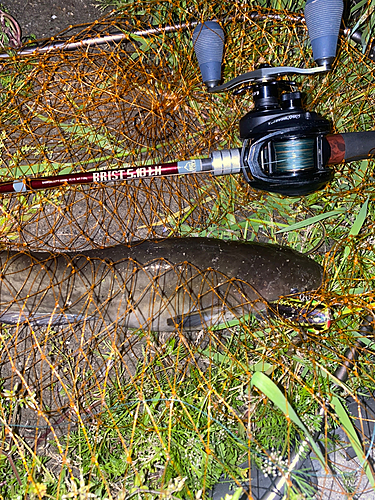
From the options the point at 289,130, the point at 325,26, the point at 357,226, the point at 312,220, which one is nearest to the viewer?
the point at 289,130

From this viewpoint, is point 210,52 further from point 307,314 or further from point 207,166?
point 307,314

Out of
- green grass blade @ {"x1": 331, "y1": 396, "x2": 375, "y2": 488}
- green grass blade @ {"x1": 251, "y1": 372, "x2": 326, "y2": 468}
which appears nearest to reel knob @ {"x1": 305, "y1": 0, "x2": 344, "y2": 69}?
green grass blade @ {"x1": 251, "y1": 372, "x2": 326, "y2": 468}

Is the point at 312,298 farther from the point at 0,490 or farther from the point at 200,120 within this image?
the point at 0,490

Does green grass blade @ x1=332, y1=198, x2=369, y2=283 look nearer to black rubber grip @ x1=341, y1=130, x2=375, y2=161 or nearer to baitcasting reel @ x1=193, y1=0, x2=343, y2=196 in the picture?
black rubber grip @ x1=341, y1=130, x2=375, y2=161

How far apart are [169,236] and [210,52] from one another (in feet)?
3.84

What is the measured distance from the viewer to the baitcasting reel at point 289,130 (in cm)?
197

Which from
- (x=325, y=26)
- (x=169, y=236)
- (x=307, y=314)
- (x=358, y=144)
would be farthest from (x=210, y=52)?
(x=307, y=314)

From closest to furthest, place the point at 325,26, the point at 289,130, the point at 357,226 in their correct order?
the point at 289,130, the point at 325,26, the point at 357,226

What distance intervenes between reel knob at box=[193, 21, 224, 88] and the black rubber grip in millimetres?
829

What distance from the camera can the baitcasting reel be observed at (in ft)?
6.48

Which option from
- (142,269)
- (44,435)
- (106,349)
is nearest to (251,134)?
(142,269)

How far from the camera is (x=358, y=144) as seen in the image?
2.18m

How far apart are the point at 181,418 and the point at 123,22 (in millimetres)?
2713

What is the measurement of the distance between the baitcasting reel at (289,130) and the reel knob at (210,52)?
0.12 metres
